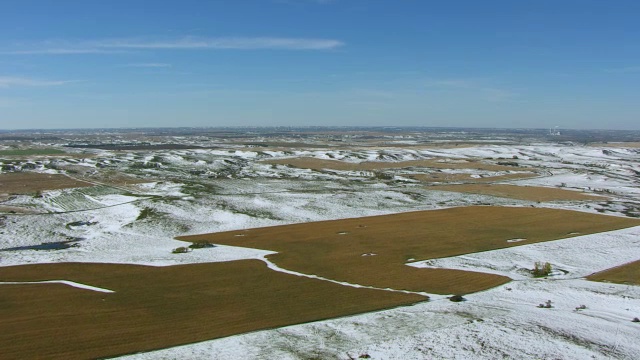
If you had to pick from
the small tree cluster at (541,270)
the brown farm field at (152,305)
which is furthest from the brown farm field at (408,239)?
the brown farm field at (152,305)

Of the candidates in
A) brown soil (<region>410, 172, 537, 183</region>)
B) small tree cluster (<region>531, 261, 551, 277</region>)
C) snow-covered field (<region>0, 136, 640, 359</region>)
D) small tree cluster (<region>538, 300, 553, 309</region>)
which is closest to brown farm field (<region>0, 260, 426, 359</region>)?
snow-covered field (<region>0, 136, 640, 359</region>)

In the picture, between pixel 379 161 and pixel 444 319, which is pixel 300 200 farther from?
pixel 379 161

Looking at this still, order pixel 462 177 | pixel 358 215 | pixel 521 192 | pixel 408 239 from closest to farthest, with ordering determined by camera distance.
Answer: pixel 408 239 → pixel 358 215 → pixel 521 192 → pixel 462 177

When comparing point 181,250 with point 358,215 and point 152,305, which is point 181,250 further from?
point 358,215

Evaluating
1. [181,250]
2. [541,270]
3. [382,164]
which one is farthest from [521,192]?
[181,250]

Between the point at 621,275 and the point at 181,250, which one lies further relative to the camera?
the point at 181,250
